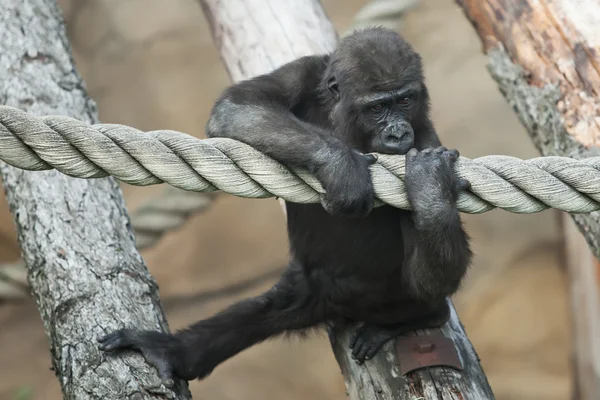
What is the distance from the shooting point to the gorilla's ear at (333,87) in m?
3.23

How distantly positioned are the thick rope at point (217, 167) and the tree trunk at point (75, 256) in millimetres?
711

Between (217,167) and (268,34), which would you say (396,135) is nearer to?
(217,167)

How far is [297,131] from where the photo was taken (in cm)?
280

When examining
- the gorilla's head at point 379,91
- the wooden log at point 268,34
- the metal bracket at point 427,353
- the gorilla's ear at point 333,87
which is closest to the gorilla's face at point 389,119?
the gorilla's head at point 379,91

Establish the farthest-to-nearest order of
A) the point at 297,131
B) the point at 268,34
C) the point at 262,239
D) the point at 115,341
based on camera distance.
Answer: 1. the point at 262,239
2. the point at 268,34
3. the point at 115,341
4. the point at 297,131

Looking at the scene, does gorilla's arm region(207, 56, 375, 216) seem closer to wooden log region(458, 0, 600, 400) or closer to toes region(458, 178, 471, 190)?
toes region(458, 178, 471, 190)

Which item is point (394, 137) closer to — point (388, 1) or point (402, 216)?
point (402, 216)

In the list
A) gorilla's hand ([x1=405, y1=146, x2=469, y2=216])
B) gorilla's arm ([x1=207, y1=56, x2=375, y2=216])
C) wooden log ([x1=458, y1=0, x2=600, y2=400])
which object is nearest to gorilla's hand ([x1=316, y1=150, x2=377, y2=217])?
gorilla's arm ([x1=207, y1=56, x2=375, y2=216])

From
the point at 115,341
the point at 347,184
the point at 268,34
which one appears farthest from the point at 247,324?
the point at 268,34

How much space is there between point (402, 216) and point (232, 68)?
5.12 ft

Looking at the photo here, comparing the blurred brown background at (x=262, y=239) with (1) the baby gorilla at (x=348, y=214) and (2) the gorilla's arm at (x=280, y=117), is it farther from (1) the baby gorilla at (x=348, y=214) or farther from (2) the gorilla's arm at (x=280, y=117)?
(2) the gorilla's arm at (x=280, y=117)

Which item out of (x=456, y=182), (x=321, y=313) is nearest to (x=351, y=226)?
(x=321, y=313)

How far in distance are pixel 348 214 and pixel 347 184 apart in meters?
0.10

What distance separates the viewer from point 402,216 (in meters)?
3.24
